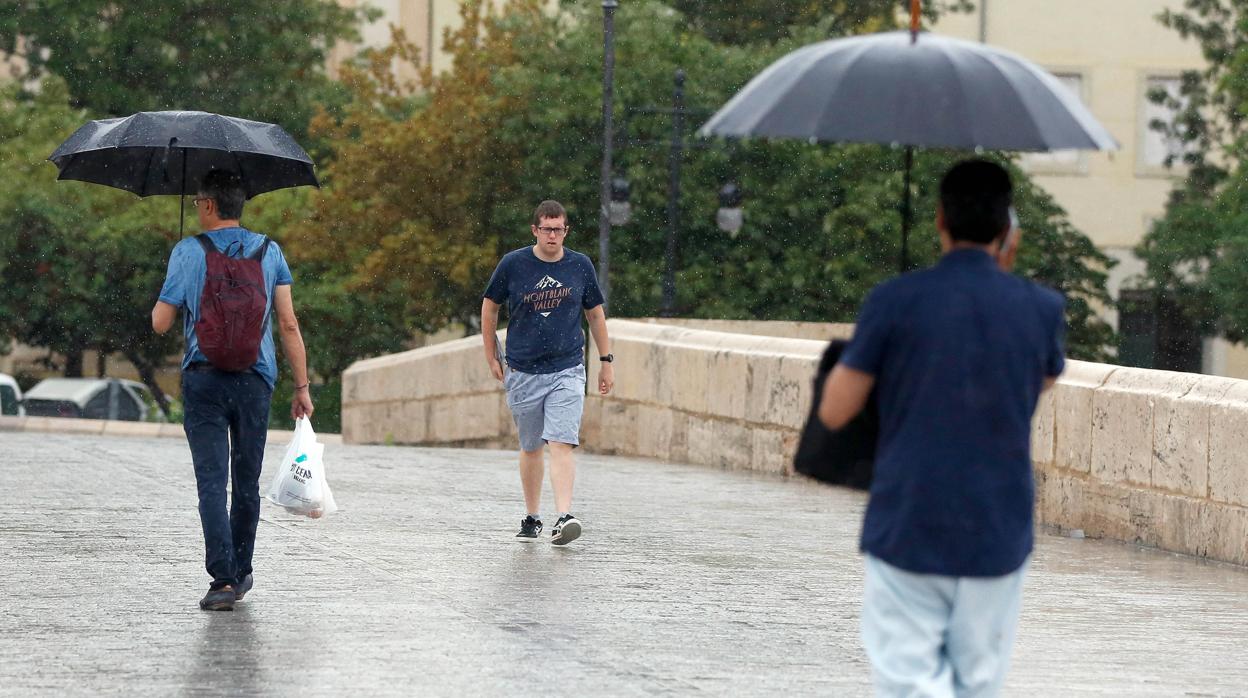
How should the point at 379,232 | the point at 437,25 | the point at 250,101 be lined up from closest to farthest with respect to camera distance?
the point at 379,232 < the point at 250,101 < the point at 437,25

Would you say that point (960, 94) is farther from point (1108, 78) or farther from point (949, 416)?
point (1108, 78)

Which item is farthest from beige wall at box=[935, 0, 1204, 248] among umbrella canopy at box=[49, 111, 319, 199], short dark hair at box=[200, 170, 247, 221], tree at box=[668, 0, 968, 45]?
short dark hair at box=[200, 170, 247, 221]

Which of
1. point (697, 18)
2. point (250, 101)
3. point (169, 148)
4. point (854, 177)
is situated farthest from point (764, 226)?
point (169, 148)

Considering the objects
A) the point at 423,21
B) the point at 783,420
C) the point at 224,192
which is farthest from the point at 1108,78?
the point at 224,192

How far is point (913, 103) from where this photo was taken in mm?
4527

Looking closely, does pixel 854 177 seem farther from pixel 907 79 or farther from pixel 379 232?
pixel 907 79

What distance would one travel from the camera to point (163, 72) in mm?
43406

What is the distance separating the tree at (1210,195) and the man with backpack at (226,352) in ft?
81.7

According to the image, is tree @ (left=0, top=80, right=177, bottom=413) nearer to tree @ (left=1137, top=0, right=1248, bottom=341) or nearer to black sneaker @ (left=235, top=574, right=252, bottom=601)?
tree @ (left=1137, top=0, right=1248, bottom=341)

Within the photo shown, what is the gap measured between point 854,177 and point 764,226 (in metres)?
1.75

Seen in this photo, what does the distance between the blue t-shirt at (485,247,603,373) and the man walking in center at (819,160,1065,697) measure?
18.6 ft

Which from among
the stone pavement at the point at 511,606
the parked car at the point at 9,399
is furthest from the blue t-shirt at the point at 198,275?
the parked car at the point at 9,399

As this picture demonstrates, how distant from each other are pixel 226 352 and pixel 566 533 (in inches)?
110

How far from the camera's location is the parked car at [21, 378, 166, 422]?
37125mm
